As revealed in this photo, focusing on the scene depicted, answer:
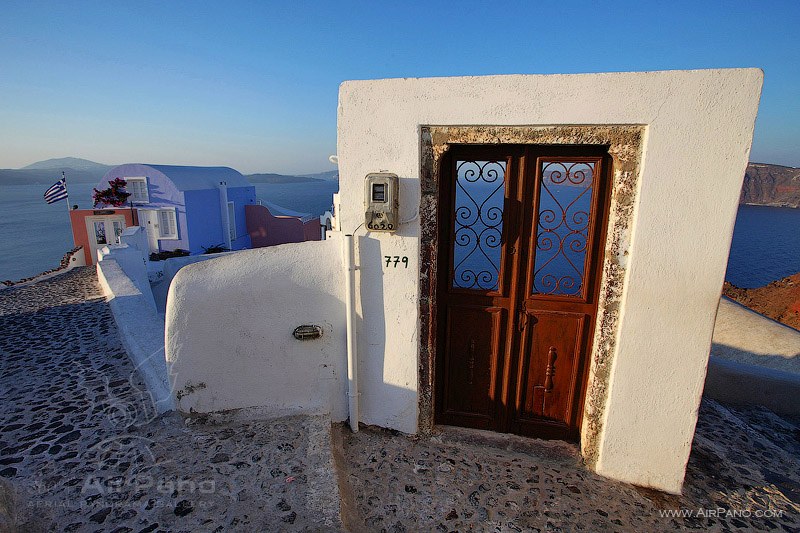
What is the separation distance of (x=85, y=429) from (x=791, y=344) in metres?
9.84

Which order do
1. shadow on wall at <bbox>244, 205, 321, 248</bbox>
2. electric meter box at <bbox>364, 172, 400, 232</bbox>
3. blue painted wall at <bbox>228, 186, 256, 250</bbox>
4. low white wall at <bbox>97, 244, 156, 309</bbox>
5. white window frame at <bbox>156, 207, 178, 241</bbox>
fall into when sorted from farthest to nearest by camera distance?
shadow on wall at <bbox>244, 205, 321, 248</bbox> → blue painted wall at <bbox>228, 186, 256, 250</bbox> → white window frame at <bbox>156, 207, 178, 241</bbox> → low white wall at <bbox>97, 244, 156, 309</bbox> → electric meter box at <bbox>364, 172, 400, 232</bbox>

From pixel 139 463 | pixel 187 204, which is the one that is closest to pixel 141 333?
pixel 139 463

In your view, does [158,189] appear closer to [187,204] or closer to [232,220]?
[187,204]

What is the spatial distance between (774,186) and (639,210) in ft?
413

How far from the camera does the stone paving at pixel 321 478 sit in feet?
9.11

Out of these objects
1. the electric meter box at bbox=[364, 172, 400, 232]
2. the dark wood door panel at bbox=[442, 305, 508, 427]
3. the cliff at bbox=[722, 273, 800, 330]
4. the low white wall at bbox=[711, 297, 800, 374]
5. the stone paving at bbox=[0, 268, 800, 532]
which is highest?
the electric meter box at bbox=[364, 172, 400, 232]

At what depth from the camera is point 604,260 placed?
3.26m

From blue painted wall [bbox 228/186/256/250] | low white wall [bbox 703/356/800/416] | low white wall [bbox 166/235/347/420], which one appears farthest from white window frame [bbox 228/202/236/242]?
low white wall [bbox 703/356/800/416]

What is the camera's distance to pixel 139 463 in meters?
3.19

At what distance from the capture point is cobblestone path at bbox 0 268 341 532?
2.70m

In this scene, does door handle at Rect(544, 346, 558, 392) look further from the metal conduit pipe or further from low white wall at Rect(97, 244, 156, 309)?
low white wall at Rect(97, 244, 156, 309)

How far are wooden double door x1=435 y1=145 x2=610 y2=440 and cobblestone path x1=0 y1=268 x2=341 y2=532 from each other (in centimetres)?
153

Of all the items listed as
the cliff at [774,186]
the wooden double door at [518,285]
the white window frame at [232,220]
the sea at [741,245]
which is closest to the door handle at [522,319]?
the wooden double door at [518,285]

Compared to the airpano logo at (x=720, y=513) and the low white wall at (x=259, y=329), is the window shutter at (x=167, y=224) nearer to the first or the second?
the low white wall at (x=259, y=329)
